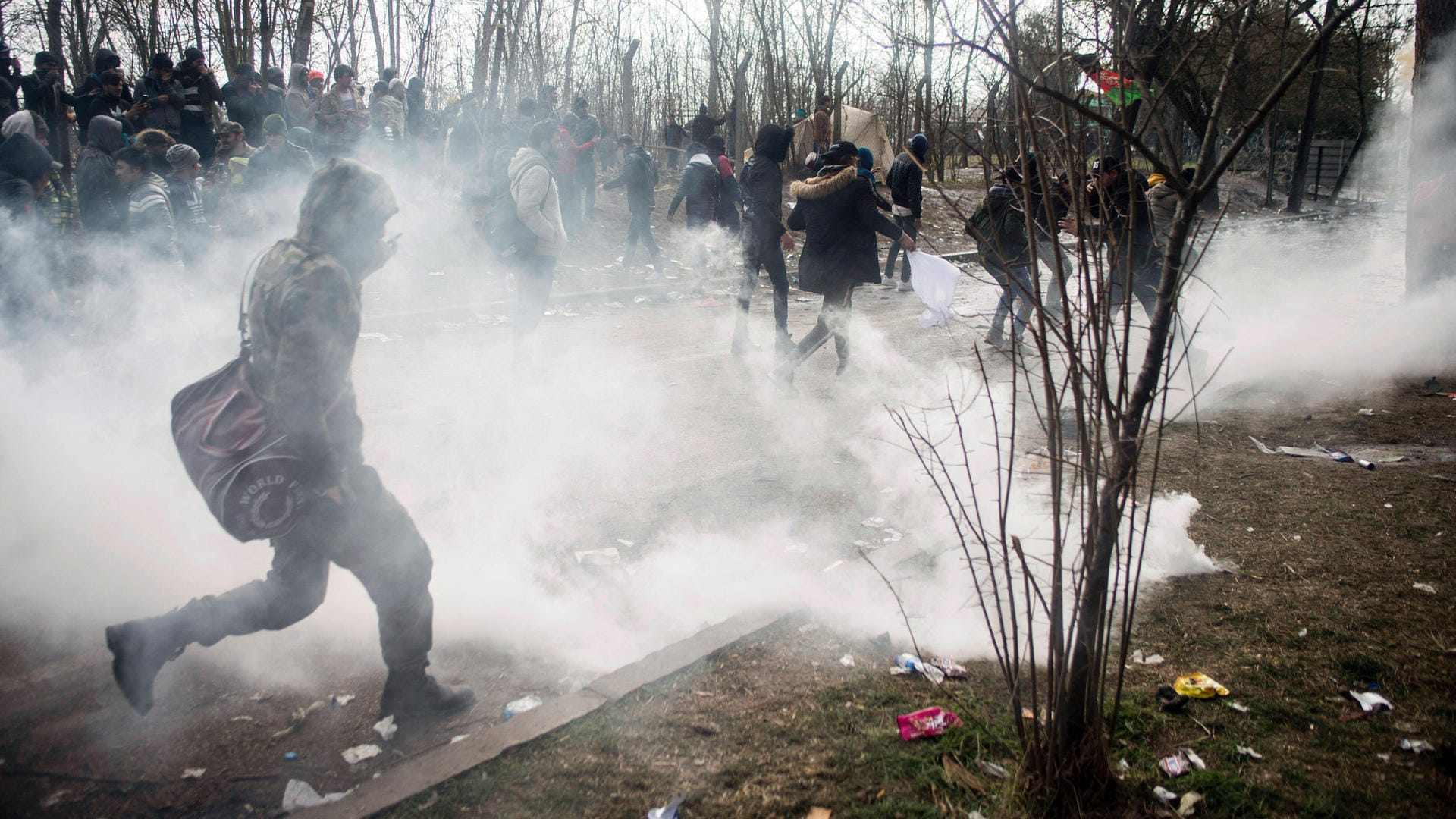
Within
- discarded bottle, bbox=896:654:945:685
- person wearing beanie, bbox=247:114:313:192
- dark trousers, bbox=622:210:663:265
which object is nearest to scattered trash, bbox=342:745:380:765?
discarded bottle, bbox=896:654:945:685

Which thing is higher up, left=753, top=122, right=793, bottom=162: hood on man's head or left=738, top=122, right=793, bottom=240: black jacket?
left=753, top=122, right=793, bottom=162: hood on man's head

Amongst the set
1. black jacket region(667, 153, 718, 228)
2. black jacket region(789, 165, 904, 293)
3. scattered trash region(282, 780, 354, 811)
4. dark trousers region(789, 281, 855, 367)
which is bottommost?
scattered trash region(282, 780, 354, 811)

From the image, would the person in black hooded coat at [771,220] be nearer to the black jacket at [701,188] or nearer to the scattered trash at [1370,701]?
the black jacket at [701,188]

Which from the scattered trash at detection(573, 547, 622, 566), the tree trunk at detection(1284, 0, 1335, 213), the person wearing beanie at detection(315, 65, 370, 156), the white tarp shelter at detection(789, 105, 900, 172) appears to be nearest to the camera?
the scattered trash at detection(573, 547, 622, 566)

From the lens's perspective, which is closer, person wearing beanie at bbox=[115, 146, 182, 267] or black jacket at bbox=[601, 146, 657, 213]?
person wearing beanie at bbox=[115, 146, 182, 267]

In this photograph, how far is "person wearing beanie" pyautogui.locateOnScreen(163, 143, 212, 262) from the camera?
8.16m

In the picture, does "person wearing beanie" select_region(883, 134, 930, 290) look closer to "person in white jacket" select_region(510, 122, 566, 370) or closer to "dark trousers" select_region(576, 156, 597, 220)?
"dark trousers" select_region(576, 156, 597, 220)

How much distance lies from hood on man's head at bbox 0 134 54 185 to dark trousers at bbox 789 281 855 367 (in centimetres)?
606

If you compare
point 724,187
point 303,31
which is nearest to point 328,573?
point 724,187

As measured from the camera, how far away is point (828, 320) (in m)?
6.76

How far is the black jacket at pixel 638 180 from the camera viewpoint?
1184 cm

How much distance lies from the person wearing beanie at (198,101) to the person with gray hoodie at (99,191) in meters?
2.77

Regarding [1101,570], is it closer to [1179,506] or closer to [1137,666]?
[1137,666]

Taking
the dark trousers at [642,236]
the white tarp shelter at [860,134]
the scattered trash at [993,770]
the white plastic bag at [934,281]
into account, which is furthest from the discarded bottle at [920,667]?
the white tarp shelter at [860,134]
